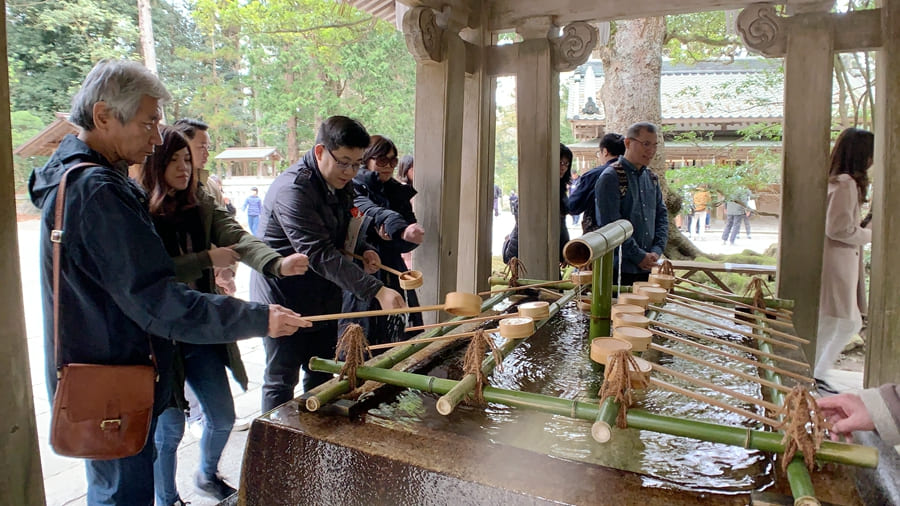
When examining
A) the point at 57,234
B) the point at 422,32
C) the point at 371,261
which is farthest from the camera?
the point at 422,32

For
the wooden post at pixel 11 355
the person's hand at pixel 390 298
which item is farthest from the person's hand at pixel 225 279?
the wooden post at pixel 11 355

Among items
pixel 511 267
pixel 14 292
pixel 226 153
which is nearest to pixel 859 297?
pixel 511 267

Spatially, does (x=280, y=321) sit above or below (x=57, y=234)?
below

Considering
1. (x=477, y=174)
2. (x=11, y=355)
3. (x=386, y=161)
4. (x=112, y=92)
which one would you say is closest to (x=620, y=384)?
(x=11, y=355)

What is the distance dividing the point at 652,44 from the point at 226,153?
12916mm

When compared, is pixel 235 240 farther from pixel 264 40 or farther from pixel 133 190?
pixel 264 40

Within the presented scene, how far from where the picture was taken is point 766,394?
182cm

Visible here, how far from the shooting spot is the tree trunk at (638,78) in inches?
297

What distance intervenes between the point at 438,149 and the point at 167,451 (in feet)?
8.03

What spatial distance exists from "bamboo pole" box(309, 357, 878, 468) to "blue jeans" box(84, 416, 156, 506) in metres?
0.91

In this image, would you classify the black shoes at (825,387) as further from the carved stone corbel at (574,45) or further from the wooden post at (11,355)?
the wooden post at (11,355)

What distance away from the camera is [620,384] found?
4.37 feet

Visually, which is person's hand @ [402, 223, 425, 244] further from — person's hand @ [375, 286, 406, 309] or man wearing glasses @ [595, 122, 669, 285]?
man wearing glasses @ [595, 122, 669, 285]

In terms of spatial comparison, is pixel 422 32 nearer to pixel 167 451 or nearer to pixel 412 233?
pixel 412 233
